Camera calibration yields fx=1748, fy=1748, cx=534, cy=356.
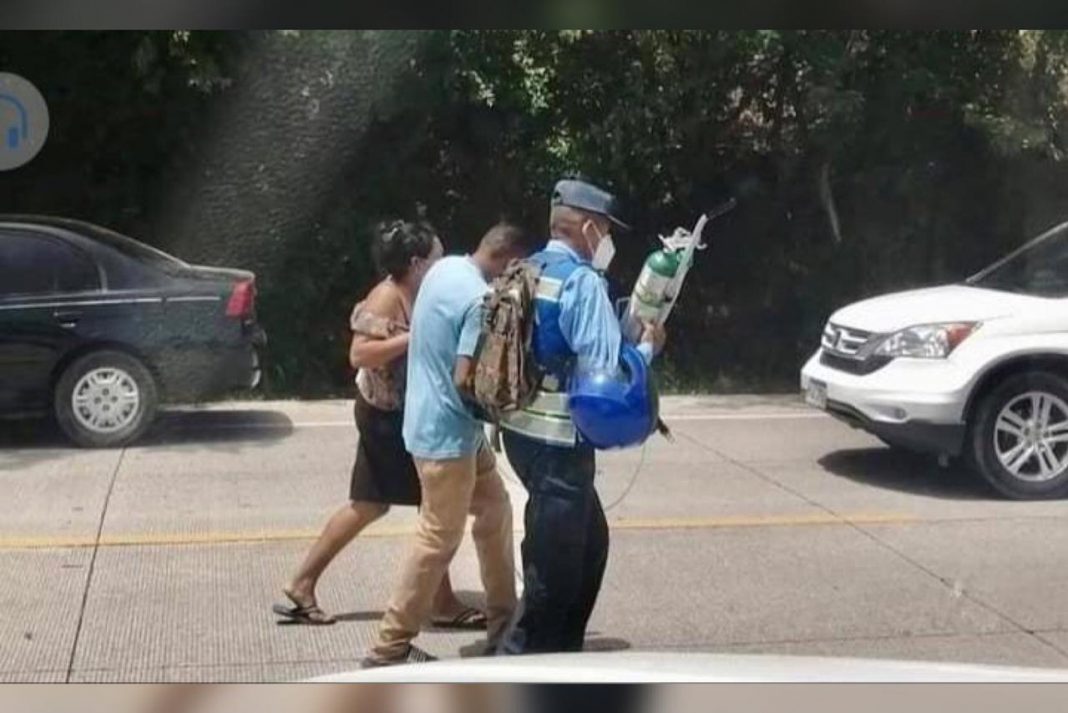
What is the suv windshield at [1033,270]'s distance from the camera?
456 cm

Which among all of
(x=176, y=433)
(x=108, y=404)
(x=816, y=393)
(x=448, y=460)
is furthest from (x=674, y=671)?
(x=108, y=404)

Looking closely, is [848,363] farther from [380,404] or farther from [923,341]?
[380,404]

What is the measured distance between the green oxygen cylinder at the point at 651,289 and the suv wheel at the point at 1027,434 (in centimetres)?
94

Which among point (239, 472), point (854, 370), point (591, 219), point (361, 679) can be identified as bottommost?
point (361, 679)

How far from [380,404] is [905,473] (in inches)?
55.7

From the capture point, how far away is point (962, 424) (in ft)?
15.3

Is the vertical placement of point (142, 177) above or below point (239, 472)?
above

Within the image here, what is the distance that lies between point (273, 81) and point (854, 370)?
1.68 metres

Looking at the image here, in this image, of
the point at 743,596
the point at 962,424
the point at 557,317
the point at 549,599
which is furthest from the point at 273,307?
the point at 962,424

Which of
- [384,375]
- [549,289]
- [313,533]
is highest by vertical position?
[549,289]

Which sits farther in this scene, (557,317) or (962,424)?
(962,424)

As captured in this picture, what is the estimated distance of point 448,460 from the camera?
444cm

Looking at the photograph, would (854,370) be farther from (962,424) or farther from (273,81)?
(273,81)

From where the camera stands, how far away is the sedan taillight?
4.46m
